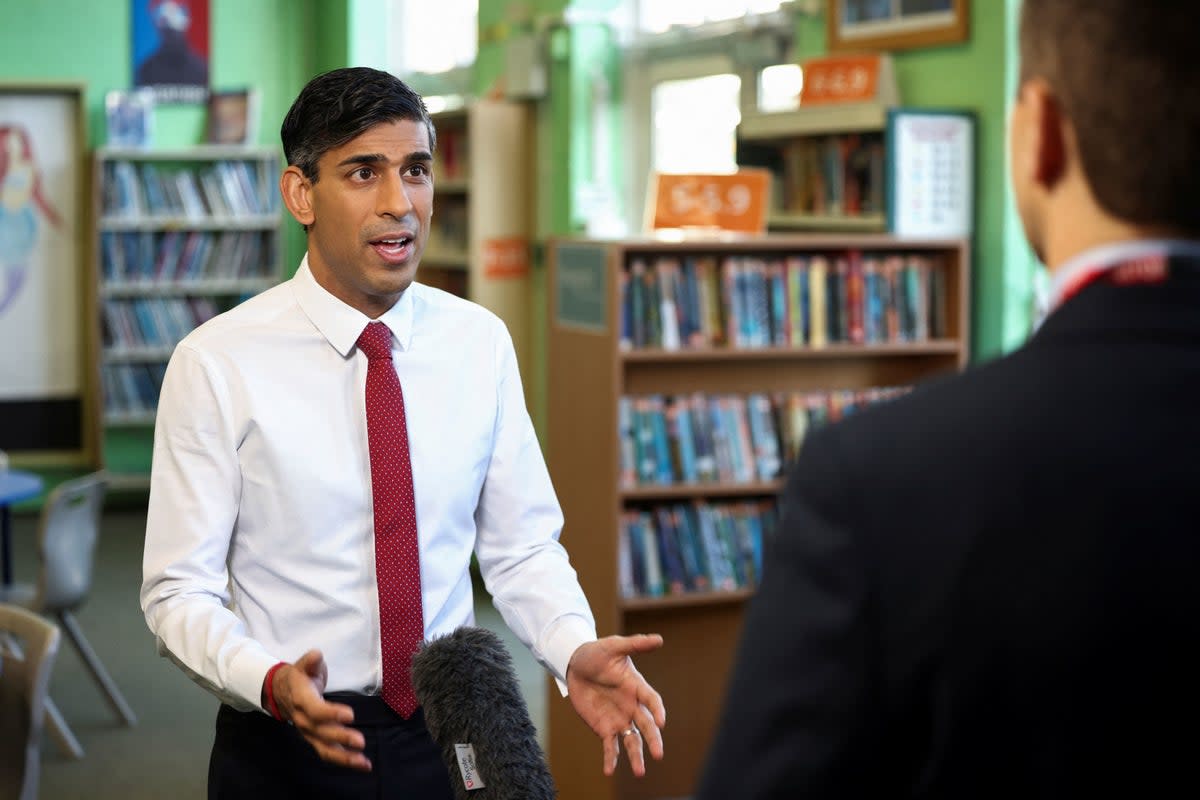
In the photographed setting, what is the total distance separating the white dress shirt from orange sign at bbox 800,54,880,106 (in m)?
3.16

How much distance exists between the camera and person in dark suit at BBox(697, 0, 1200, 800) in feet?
2.68

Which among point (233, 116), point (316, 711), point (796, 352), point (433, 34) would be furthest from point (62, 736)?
point (233, 116)

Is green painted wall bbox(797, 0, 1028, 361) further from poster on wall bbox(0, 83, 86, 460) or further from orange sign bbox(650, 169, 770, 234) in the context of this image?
poster on wall bbox(0, 83, 86, 460)

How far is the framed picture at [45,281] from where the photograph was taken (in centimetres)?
920

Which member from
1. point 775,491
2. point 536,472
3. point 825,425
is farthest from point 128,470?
point 825,425

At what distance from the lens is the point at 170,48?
9.59 m

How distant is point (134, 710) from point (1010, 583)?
516 cm

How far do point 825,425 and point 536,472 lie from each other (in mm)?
1204

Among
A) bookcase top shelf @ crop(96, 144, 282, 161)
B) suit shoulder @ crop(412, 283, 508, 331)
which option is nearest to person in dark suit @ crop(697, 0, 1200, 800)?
suit shoulder @ crop(412, 283, 508, 331)

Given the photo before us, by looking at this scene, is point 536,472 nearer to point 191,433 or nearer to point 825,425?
point 191,433

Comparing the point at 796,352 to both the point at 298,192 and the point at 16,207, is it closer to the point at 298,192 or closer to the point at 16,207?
the point at 298,192

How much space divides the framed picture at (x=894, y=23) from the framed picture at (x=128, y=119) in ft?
18.0

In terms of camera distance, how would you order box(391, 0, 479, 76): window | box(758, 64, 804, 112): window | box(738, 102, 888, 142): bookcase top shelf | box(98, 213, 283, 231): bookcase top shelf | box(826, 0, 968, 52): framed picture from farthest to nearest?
box(98, 213, 283, 231): bookcase top shelf
box(391, 0, 479, 76): window
box(758, 64, 804, 112): window
box(826, 0, 968, 52): framed picture
box(738, 102, 888, 142): bookcase top shelf

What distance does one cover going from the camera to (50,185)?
927 cm
